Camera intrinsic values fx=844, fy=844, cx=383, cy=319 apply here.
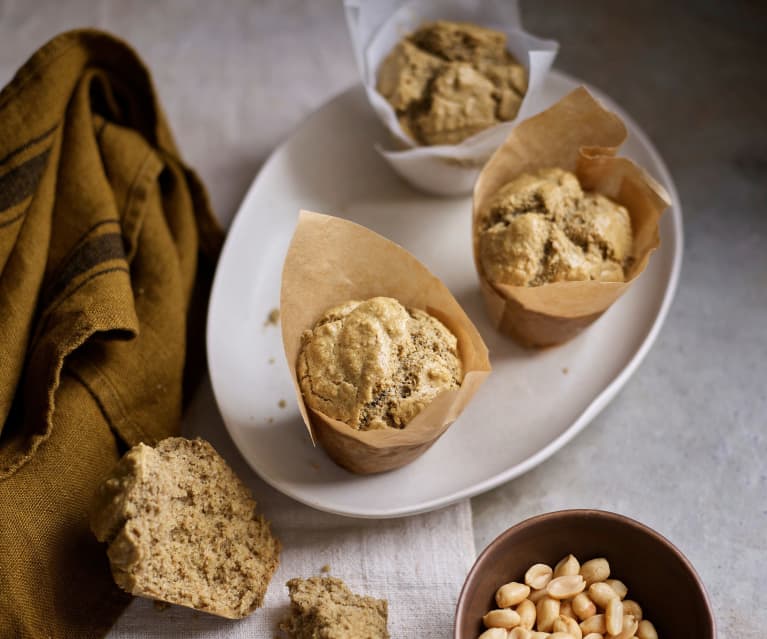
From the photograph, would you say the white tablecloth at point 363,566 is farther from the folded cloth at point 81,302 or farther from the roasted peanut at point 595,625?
the roasted peanut at point 595,625

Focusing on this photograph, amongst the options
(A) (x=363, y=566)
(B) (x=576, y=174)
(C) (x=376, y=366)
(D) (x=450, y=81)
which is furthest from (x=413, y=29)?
(A) (x=363, y=566)

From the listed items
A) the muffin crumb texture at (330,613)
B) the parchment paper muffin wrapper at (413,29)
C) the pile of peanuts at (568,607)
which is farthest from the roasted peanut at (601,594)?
the parchment paper muffin wrapper at (413,29)

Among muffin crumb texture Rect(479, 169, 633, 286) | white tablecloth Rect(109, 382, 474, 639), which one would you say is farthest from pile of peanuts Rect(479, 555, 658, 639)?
muffin crumb texture Rect(479, 169, 633, 286)

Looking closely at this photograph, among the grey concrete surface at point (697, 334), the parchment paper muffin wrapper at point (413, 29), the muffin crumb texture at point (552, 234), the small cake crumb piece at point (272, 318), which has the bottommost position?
the grey concrete surface at point (697, 334)

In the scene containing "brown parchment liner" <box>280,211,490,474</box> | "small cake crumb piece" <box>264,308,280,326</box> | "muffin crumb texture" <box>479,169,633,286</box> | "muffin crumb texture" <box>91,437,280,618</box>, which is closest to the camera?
"muffin crumb texture" <box>91,437,280,618</box>

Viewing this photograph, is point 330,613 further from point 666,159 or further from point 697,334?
point 666,159

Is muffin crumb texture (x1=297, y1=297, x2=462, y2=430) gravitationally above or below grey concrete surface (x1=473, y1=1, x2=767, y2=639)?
above

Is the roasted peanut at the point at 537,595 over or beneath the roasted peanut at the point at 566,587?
beneath

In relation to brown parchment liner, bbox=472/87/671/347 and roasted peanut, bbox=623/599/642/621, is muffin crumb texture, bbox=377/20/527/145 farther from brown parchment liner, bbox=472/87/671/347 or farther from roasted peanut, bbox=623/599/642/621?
roasted peanut, bbox=623/599/642/621

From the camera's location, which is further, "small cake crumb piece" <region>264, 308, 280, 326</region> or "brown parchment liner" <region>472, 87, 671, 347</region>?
"small cake crumb piece" <region>264, 308, 280, 326</region>
